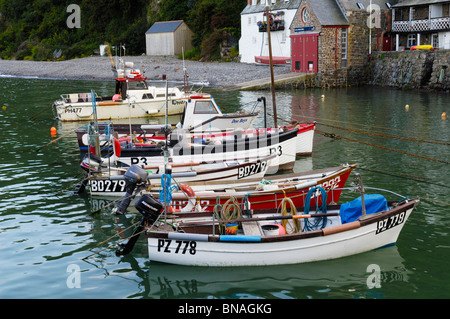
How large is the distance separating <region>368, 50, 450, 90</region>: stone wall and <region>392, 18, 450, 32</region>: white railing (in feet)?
10.8

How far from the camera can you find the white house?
188ft

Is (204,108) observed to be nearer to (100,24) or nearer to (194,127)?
(194,127)

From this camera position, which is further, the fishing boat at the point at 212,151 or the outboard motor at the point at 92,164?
the fishing boat at the point at 212,151

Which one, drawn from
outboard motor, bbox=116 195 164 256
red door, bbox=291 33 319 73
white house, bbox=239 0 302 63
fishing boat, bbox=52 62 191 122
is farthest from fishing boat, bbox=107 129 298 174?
white house, bbox=239 0 302 63

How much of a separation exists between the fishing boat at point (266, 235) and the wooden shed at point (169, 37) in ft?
207

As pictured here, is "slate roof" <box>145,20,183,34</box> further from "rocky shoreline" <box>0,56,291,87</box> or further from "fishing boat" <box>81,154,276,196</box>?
"fishing boat" <box>81,154,276,196</box>

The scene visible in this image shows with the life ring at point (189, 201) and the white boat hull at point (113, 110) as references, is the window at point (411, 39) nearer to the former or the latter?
the white boat hull at point (113, 110)

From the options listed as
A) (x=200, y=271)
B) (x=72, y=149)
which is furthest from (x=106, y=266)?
(x=72, y=149)

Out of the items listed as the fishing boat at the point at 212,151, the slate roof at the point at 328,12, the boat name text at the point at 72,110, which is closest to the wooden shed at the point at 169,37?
the slate roof at the point at 328,12

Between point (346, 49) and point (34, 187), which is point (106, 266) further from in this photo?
point (346, 49)

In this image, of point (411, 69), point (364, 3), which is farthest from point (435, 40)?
point (364, 3)

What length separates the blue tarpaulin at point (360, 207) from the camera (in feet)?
43.1

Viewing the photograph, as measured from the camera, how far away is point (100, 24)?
94562 mm

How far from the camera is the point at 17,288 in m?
11.7
